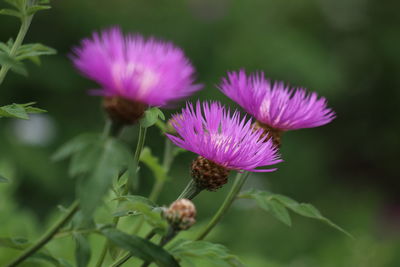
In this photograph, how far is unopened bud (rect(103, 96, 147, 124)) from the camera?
0.54 m

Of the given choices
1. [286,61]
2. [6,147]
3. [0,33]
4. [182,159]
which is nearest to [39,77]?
[0,33]

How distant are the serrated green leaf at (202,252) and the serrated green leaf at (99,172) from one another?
0.13 metres

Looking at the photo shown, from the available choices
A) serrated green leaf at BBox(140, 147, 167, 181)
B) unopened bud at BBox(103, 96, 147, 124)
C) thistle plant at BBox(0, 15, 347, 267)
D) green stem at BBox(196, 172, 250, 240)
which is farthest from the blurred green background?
unopened bud at BBox(103, 96, 147, 124)

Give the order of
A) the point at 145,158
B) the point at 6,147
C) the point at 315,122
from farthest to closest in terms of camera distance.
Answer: the point at 6,147 → the point at 145,158 → the point at 315,122

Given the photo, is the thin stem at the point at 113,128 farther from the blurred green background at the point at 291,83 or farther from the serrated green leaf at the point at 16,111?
Result: the blurred green background at the point at 291,83

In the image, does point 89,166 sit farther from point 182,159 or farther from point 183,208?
point 182,159

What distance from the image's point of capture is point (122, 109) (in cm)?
54

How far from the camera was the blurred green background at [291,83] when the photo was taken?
268cm

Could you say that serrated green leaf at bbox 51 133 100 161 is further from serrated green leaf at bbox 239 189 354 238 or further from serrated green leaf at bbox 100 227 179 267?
serrated green leaf at bbox 239 189 354 238

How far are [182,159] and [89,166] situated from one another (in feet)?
8.49

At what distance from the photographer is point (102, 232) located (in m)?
0.53

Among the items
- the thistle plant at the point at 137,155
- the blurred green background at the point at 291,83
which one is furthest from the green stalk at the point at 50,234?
the blurred green background at the point at 291,83

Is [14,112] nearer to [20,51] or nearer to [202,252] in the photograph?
[20,51]

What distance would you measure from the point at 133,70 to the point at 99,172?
0.38ft
